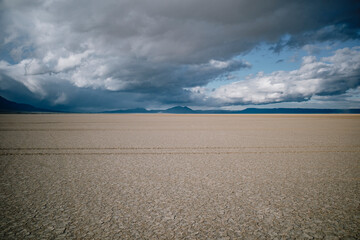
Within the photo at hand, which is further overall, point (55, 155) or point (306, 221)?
point (55, 155)

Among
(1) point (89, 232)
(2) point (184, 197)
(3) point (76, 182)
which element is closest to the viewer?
(1) point (89, 232)

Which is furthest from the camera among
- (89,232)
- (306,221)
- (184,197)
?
(184,197)

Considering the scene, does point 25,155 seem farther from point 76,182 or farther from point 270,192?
point 270,192

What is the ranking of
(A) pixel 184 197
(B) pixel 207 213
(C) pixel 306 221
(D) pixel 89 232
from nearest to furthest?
(D) pixel 89 232 < (C) pixel 306 221 < (B) pixel 207 213 < (A) pixel 184 197

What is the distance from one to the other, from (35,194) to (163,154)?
4777 millimetres

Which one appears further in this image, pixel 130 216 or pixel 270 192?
pixel 270 192

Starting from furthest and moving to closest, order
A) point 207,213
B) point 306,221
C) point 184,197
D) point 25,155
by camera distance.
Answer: point 25,155 → point 184,197 → point 207,213 → point 306,221

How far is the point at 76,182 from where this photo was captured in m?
4.81

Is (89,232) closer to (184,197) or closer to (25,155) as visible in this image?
(184,197)

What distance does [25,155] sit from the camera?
7.79 meters

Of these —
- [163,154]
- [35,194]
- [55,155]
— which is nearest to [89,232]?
[35,194]

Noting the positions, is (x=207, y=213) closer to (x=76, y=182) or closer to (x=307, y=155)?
(x=76, y=182)

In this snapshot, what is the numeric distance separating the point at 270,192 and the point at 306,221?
1.09 metres

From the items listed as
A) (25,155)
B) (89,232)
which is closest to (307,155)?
(89,232)
